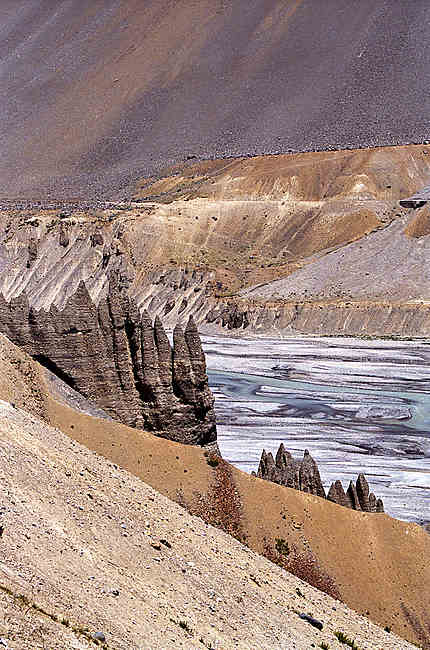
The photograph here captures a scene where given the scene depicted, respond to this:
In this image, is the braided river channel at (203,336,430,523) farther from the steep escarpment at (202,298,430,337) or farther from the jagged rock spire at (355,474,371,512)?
the jagged rock spire at (355,474,371,512)

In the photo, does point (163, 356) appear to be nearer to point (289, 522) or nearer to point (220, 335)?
point (289, 522)

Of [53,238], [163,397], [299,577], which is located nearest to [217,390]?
[163,397]

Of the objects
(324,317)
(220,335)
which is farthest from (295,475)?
(220,335)

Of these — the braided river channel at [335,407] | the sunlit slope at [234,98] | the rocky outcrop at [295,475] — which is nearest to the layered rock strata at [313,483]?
the rocky outcrop at [295,475]

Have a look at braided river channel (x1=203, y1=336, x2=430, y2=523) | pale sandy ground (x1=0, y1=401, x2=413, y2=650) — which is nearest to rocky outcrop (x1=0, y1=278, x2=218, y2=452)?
pale sandy ground (x1=0, y1=401, x2=413, y2=650)

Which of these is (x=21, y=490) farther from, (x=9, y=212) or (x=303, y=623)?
(x=9, y=212)

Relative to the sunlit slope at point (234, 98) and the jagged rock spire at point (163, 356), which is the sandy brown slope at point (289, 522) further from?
the sunlit slope at point (234, 98)
